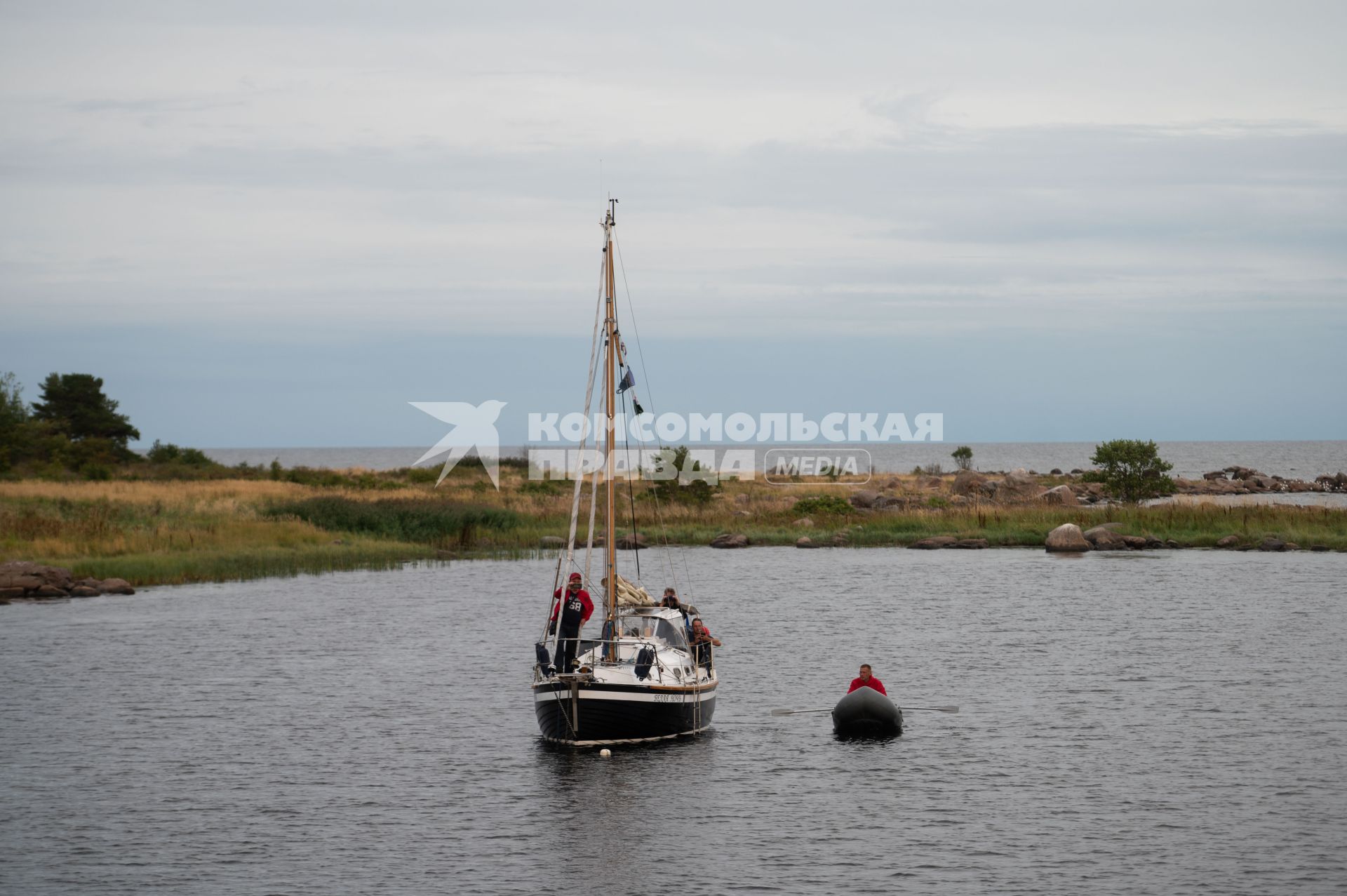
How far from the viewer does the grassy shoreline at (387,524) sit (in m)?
70.8

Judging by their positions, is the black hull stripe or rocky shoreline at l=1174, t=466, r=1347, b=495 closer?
the black hull stripe

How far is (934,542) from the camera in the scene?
3489 inches

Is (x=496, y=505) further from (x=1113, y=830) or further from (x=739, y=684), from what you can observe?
(x=1113, y=830)

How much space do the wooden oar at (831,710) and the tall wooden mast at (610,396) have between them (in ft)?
23.0

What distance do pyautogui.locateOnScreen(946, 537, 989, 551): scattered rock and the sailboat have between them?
54.4 metres

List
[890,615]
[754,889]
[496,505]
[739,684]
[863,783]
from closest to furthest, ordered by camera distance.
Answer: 1. [754,889]
2. [863,783]
3. [739,684]
4. [890,615]
5. [496,505]

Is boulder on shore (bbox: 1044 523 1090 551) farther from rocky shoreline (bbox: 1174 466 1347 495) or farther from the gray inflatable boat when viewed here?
rocky shoreline (bbox: 1174 466 1347 495)

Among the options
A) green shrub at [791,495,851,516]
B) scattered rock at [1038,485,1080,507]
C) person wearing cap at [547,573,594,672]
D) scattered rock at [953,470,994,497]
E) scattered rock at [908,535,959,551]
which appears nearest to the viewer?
person wearing cap at [547,573,594,672]

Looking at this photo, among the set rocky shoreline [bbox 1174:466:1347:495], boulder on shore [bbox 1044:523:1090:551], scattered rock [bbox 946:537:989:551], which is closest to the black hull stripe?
boulder on shore [bbox 1044:523:1090:551]

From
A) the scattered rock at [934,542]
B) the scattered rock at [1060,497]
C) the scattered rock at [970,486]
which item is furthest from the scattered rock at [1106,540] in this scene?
the scattered rock at [970,486]

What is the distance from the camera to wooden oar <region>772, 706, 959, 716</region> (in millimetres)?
38938

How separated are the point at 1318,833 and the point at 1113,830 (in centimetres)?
400

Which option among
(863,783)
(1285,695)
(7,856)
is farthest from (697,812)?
(1285,695)

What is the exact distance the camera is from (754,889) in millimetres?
24234
